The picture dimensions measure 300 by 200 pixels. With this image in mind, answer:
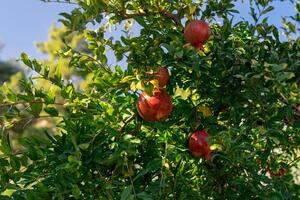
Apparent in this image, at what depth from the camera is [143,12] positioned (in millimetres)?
2076

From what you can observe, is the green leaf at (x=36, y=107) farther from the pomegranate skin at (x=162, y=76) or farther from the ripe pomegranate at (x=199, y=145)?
the ripe pomegranate at (x=199, y=145)

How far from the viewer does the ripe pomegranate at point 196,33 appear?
1.86 metres

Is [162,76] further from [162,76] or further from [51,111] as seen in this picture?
[51,111]

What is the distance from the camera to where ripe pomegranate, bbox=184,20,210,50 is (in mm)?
1862

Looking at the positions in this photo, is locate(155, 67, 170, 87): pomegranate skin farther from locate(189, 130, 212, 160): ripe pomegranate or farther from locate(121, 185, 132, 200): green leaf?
locate(121, 185, 132, 200): green leaf

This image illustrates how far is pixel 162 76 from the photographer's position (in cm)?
176

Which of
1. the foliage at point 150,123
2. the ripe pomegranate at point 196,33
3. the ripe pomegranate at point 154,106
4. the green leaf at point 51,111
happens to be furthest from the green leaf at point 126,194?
the ripe pomegranate at point 196,33

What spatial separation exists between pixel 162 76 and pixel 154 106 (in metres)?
0.12

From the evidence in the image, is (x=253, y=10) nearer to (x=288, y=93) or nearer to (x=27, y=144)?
(x=288, y=93)

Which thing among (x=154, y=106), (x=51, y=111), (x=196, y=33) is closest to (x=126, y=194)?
(x=154, y=106)

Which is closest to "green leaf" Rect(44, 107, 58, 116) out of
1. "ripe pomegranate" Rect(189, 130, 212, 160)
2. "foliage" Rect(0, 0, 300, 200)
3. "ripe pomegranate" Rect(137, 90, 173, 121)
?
"foliage" Rect(0, 0, 300, 200)

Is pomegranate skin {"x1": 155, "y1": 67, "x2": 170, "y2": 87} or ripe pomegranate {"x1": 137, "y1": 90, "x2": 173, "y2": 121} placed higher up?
pomegranate skin {"x1": 155, "y1": 67, "x2": 170, "y2": 87}

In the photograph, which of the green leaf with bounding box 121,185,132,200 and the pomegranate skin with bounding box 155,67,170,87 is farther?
the pomegranate skin with bounding box 155,67,170,87

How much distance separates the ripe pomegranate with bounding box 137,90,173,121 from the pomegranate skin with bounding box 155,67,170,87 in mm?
37
